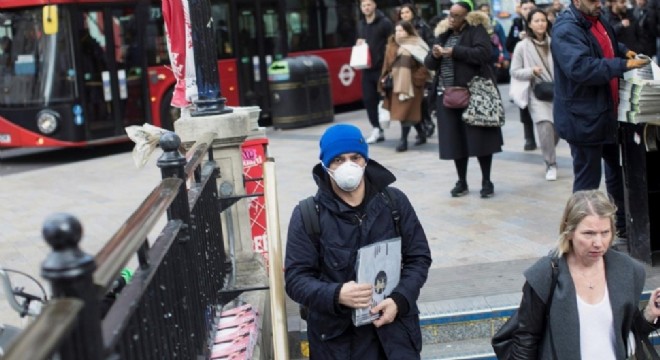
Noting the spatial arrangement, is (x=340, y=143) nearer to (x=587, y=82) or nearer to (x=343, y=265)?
(x=343, y=265)

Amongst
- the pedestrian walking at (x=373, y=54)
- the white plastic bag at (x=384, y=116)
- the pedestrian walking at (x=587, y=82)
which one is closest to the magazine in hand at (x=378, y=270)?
the pedestrian walking at (x=587, y=82)

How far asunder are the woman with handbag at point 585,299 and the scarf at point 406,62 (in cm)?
779

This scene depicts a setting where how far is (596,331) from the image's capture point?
11.9 ft

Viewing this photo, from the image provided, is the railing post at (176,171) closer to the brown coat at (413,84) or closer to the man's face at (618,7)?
the brown coat at (413,84)

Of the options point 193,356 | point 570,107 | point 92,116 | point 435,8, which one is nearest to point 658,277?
point 570,107

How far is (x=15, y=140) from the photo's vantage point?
1502 cm

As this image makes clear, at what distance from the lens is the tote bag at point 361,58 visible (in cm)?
1281

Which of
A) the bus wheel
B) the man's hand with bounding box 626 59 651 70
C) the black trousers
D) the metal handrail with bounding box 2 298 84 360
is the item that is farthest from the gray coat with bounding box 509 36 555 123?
the metal handrail with bounding box 2 298 84 360

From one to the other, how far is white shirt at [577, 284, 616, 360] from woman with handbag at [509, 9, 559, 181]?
5888 mm

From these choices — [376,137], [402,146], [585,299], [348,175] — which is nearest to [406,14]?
[402,146]

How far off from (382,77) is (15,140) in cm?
627

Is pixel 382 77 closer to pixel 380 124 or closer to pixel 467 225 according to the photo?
pixel 380 124

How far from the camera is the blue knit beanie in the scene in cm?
A: 406

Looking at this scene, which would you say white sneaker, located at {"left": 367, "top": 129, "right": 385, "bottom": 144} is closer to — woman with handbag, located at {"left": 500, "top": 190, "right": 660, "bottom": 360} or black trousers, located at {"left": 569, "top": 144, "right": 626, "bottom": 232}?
black trousers, located at {"left": 569, "top": 144, "right": 626, "bottom": 232}
